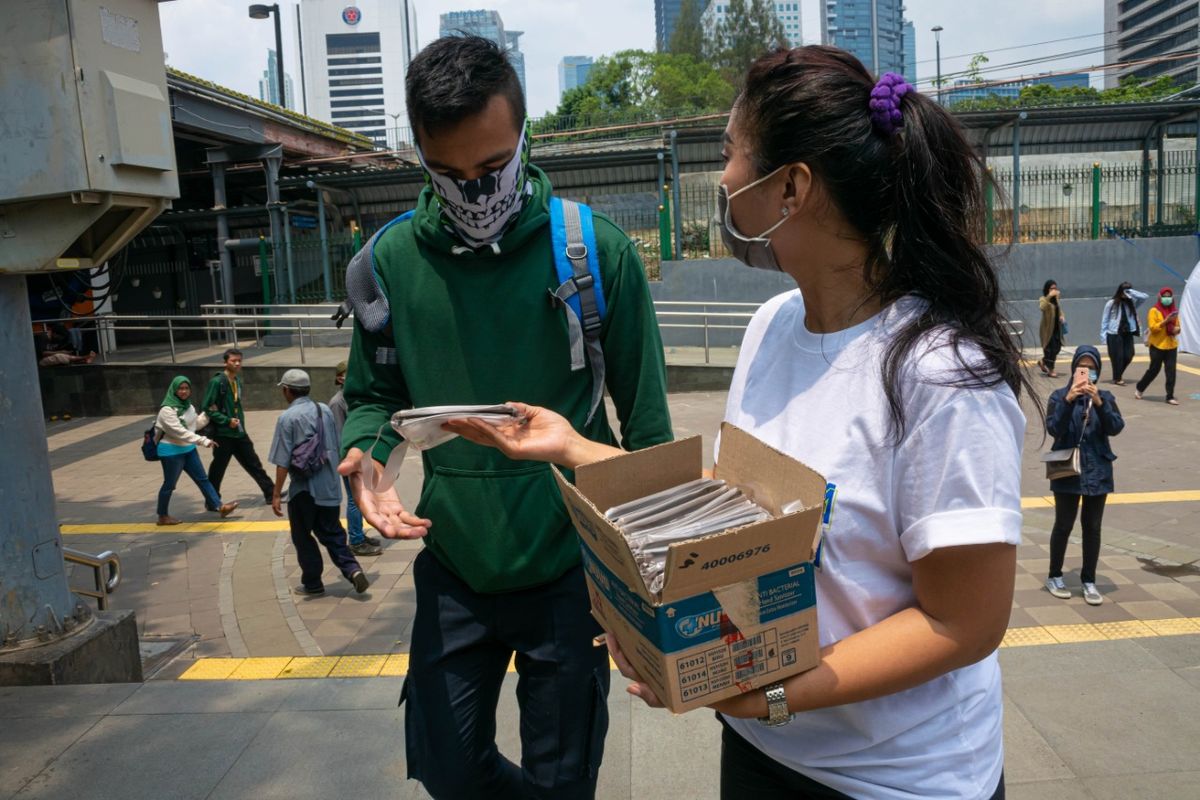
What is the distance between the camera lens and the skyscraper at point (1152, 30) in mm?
92312

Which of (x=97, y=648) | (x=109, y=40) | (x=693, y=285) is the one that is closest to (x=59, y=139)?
(x=109, y=40)

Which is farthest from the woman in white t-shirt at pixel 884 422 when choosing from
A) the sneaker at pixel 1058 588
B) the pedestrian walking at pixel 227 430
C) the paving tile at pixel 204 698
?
the pedestrian walking at pixel 227 430

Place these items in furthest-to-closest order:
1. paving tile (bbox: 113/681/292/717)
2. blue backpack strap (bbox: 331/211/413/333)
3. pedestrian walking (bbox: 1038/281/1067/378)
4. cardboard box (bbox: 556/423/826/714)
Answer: pedestrian walking (bbox: 1038/281/1067/378) → paving tile (bbox: 113/681/292/717) → blue backpack strap (bbox: 331/211/413/333) → cardboard box (bbox: 556/423/826/714)

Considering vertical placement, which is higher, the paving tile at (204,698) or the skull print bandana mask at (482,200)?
the skull print bandana mask at (482,200)

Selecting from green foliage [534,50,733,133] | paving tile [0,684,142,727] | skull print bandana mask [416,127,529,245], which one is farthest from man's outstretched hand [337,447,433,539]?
green foliage [534,50,733,133]

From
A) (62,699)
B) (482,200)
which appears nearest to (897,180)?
(482,200)

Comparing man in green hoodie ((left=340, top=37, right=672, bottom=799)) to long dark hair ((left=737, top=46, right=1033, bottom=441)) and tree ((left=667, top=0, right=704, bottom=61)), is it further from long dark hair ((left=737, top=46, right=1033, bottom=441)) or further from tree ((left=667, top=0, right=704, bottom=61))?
tree ((left=667, top=0, right=704, bottom=61))

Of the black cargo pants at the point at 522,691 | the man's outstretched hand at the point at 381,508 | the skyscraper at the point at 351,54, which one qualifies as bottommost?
the black cargo pants at the point at 522,691

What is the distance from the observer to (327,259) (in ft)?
61.1

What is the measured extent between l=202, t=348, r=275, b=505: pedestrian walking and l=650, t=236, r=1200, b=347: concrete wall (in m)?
9.03

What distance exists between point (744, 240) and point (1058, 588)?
17.0ft

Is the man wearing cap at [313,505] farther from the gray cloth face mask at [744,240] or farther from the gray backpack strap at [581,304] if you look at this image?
the gray cloth face mask at [744,240]

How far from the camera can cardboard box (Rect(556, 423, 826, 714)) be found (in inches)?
51.3

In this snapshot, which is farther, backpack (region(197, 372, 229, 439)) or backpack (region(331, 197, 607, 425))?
backpack (region(197, 372, 229, 439))
